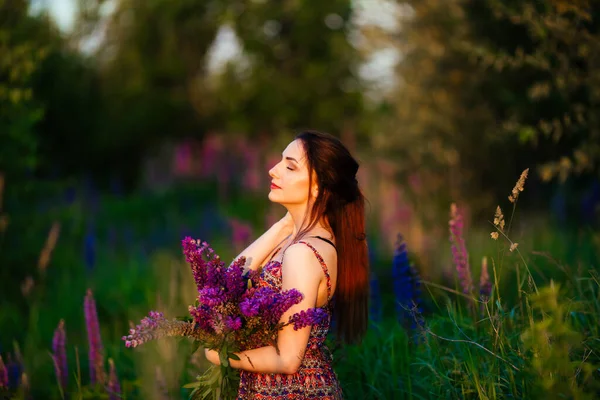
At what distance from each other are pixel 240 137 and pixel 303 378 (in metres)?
17.9

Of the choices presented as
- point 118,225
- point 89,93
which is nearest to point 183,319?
point 118,225

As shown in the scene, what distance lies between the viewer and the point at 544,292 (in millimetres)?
2000

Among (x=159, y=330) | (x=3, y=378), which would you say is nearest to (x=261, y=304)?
(x=159, y=330)

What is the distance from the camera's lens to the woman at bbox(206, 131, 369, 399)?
2.62 meters

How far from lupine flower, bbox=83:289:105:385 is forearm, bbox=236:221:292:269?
2.64 feet

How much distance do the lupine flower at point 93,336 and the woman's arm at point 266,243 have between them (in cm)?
81

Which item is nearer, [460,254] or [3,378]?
[3,378]

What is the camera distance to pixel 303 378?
2.74 meters

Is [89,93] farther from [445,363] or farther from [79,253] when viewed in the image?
[445,363]

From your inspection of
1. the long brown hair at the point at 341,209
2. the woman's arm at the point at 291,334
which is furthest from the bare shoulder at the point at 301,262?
the long brown hair at the point at 341,209

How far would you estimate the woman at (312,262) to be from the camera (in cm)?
262

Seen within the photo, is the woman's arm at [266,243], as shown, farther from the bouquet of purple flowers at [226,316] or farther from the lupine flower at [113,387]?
the lupine flower at [113,387]

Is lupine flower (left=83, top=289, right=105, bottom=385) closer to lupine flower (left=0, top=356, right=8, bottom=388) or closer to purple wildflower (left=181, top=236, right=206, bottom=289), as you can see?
lupine flower (left=0, top=356, right=8, bottom=388)

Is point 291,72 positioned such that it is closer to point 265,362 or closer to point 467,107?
point 467,107
